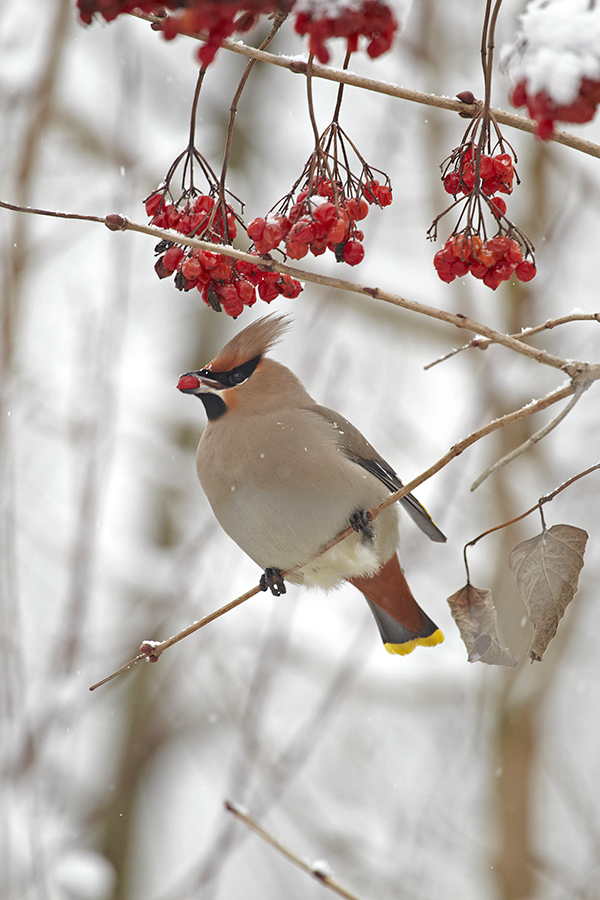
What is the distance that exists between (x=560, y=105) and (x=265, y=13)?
0.33 meters

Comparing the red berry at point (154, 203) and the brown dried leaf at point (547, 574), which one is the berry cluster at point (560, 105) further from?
the red berry at point (154, 203)

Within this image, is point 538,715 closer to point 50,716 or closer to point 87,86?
point 50,716

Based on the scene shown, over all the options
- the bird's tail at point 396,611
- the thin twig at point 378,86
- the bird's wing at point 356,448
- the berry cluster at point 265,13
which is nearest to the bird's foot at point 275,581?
the bird's tail at point 396,611

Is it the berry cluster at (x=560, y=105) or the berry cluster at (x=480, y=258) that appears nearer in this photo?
the berry cluster at (x=560, y=105)

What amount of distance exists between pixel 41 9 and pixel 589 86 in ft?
18.5

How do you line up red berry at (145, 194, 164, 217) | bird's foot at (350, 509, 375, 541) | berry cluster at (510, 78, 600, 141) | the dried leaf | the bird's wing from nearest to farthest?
berry cluster at (510, 78, 600, 141)
the dried leaf
red berry at (145, 194, 164, 217)
bird's foot at (350, 509, 375, 541)
the bird's wing

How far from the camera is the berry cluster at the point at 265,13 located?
3.40 ft

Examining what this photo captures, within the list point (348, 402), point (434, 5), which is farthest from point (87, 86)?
point (348, 402)

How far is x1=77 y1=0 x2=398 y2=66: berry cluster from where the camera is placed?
40.8 inches

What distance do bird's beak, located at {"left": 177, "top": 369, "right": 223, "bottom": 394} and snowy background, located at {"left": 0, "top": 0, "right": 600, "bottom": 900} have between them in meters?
1.35

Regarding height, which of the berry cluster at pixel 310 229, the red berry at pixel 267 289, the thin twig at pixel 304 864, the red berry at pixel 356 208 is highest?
the red berry at pixel 356 208

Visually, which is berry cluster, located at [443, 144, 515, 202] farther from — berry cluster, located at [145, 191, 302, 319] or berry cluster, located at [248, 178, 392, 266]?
berry cluster, located at [145, 191, 302, 319]

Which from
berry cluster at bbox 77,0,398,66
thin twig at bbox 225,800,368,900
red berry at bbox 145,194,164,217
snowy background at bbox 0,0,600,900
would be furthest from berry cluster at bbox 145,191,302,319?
snowy background at bbox 0,0,600,900

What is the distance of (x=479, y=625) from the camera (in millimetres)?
1725
